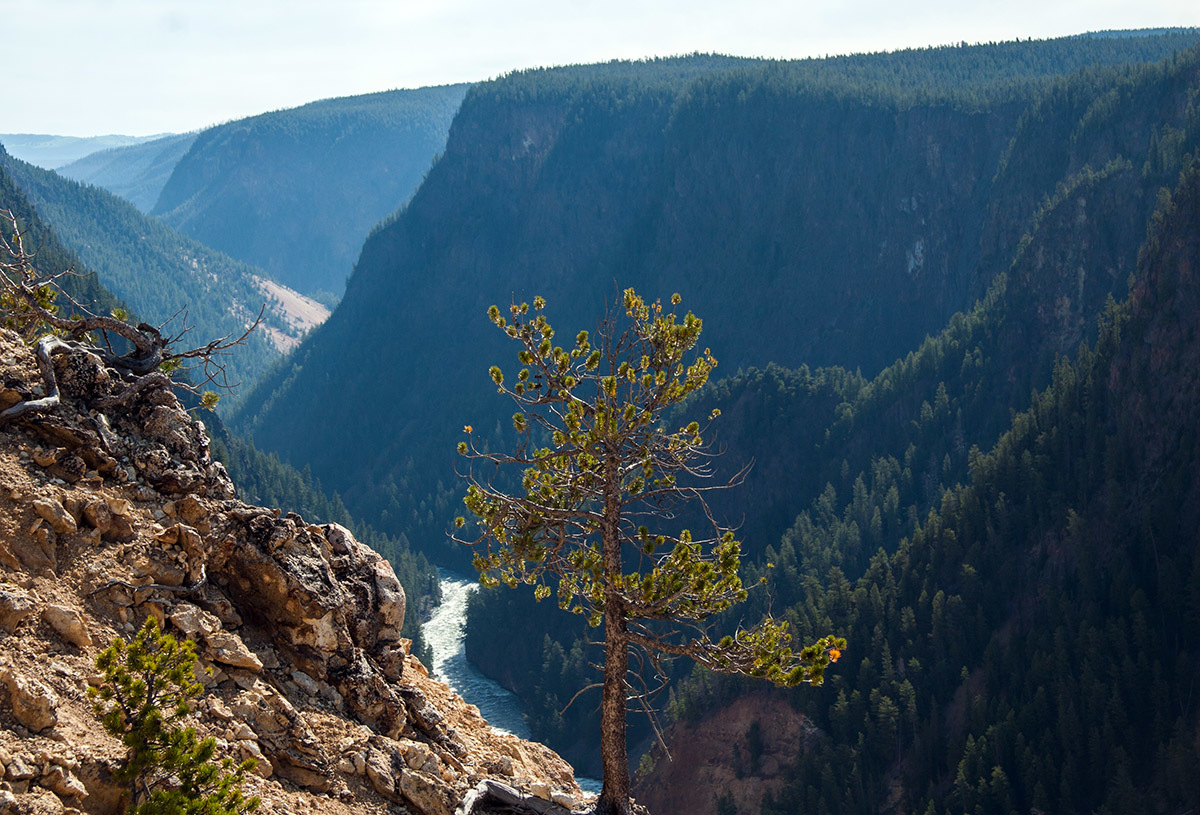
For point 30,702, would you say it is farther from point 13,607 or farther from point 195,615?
point 195,615

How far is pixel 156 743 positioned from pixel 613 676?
10889 mm

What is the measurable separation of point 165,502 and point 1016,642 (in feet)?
357

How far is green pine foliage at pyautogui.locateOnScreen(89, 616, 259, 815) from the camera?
18.0 meters

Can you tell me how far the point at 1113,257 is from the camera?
19125cm

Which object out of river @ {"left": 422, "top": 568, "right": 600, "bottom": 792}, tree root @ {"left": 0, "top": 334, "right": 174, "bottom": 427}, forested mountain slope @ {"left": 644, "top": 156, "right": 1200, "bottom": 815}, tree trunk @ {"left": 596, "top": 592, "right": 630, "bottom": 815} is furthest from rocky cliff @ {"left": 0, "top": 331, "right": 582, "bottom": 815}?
river @ {"left": 422, "top": 568, "right": 600, "bottom": 792}

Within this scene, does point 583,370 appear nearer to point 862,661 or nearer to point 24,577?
point 24,577

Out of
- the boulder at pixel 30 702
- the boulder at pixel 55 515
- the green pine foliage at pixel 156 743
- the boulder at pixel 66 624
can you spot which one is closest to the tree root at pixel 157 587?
the boulder at pixel 66 624

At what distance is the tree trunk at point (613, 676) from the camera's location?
26.1 meters

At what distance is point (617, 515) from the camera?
26.7m

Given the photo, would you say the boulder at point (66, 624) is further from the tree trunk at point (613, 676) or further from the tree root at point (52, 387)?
the tree trunk at point (613, 676)

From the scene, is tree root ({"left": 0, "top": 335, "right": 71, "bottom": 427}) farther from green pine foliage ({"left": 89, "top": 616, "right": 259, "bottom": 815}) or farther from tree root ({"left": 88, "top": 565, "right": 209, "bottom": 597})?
green pine foliage ({"left": 89, "top": 616, "right": 259, "bottom": 815})

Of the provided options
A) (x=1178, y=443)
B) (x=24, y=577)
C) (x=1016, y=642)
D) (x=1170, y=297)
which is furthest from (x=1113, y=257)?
(x=24, y=577)

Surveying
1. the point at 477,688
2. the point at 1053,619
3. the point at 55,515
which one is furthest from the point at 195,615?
the point at 477,688

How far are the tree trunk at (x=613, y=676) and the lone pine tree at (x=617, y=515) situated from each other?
3cm
